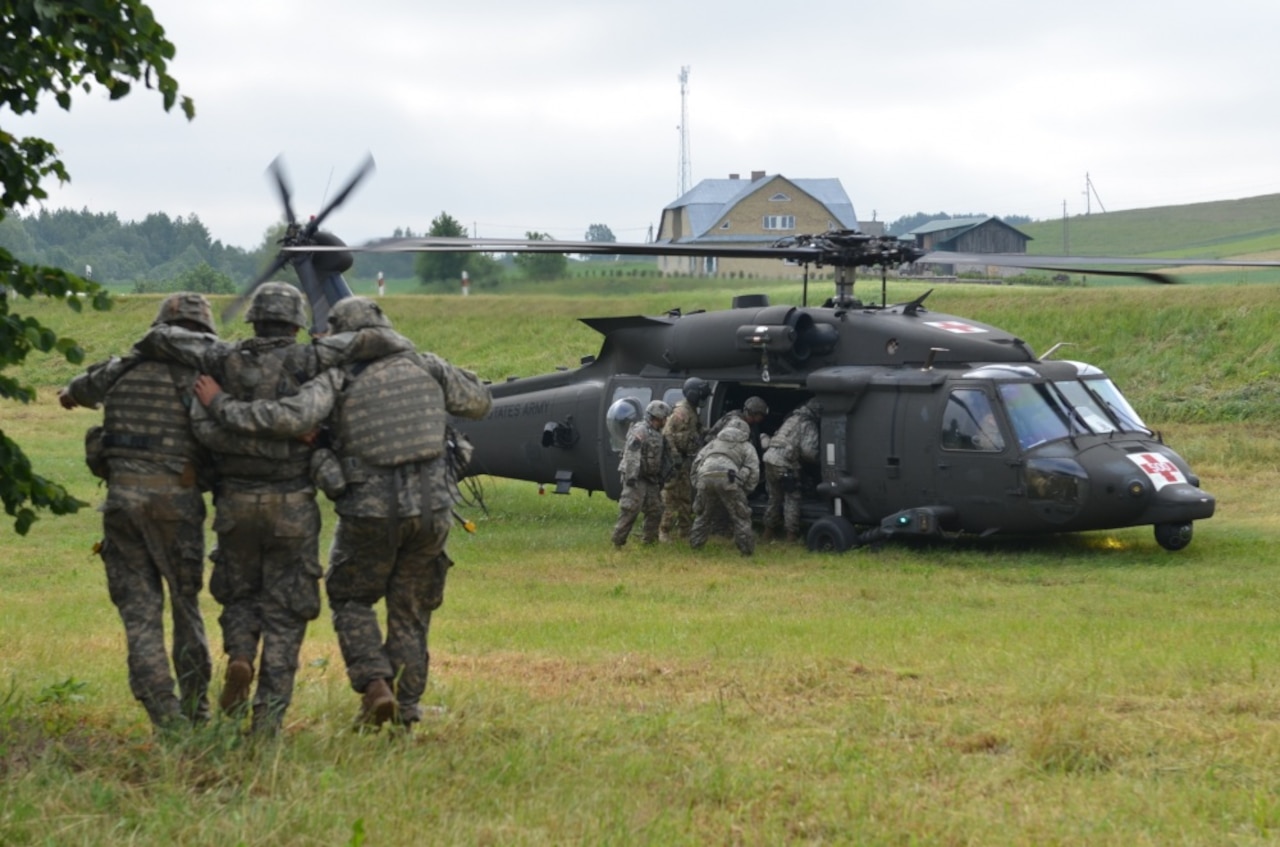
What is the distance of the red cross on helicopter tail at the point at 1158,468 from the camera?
13.2 metres

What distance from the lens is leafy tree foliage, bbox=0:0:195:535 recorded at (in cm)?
605

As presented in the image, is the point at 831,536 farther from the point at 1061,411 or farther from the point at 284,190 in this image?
the point at 284,190

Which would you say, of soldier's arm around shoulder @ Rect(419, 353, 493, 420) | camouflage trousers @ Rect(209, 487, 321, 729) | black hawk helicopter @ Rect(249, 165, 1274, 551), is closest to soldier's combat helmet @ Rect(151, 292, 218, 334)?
camouflage trousers @ Rect(209, 487, 321, 729)

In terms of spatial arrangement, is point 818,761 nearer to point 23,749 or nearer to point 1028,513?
point 23,749

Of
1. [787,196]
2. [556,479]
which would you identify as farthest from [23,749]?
[787,196]

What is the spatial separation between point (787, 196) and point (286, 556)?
4540 cm

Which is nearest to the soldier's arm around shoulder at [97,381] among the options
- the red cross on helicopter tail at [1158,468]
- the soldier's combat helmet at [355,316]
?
the soldier's combat helmet at [355,316]

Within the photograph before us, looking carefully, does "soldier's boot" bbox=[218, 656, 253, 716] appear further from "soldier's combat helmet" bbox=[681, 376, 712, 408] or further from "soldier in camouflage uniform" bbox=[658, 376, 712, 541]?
"soldier's combat helmet" bbox=[681, 376, 712, 408]

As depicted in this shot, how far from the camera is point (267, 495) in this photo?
257 inches

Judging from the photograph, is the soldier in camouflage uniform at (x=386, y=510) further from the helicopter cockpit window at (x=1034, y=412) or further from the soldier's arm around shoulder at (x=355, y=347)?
the helicopter cockpit window at (x=1034, y=412)

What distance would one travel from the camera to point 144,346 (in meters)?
6.66

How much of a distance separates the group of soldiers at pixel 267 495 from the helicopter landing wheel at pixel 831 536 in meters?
7.86

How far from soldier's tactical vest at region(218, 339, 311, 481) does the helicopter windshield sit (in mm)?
8233

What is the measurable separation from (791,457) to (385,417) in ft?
27.9
